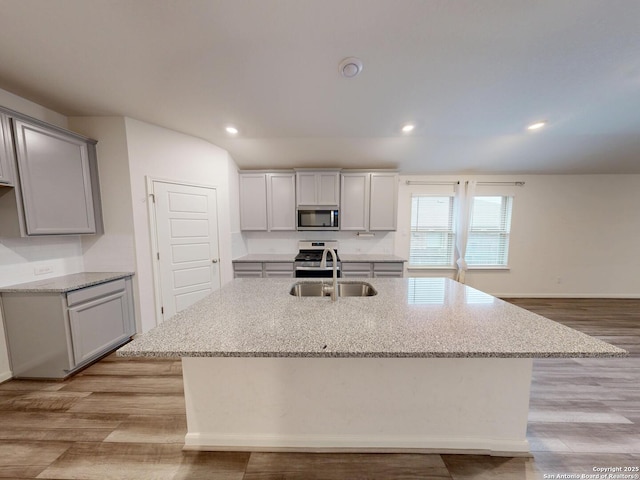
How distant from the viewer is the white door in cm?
283

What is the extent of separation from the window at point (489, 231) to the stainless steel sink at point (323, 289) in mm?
3414

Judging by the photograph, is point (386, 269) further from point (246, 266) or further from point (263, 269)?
point (246, 266)

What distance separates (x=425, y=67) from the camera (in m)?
1.91

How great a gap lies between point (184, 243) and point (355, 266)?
98.4 inches

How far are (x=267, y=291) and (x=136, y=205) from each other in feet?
6.82

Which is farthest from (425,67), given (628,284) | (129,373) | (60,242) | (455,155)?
(628,284)

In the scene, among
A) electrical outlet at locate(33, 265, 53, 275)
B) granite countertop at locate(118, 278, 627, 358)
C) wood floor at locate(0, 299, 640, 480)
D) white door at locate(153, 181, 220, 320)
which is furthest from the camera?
white door at locate(153, 181, 220, 320)

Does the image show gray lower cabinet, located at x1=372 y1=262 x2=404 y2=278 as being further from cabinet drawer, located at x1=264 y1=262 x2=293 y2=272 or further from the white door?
the white door

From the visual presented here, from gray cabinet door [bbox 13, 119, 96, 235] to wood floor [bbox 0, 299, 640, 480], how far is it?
146cm

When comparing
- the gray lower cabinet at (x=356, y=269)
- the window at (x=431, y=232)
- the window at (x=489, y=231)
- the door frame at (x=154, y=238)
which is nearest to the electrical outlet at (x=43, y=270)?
the door frame at (x=154, y=238)

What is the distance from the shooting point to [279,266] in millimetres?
3596

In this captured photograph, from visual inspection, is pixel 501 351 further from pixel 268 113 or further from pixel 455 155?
pixel 455 155

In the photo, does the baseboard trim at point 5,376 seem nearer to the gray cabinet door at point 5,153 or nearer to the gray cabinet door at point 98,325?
the gray cabinet door at point 98,325

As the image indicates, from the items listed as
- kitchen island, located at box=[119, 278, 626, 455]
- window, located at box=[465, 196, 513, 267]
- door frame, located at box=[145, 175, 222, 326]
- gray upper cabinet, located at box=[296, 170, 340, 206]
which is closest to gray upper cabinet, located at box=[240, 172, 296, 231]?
gray upper cabinet, located at box=[296, 170, 340, 206]
